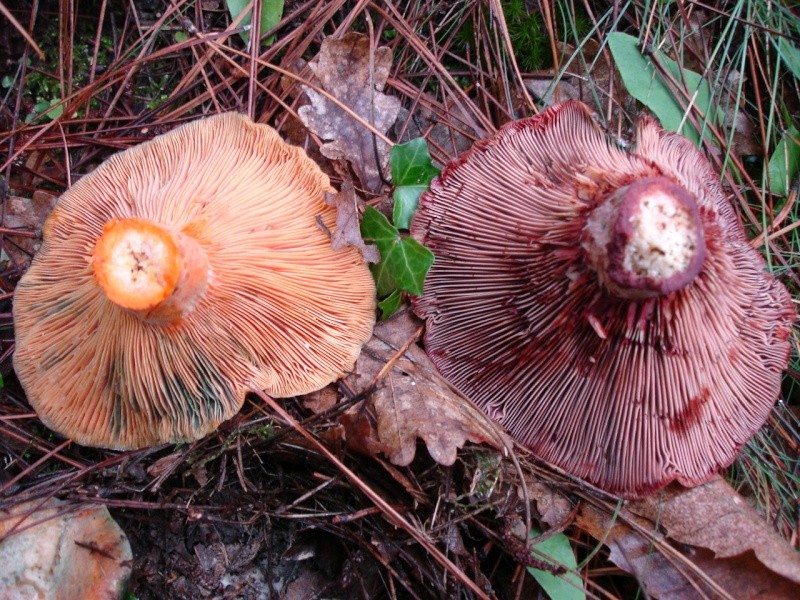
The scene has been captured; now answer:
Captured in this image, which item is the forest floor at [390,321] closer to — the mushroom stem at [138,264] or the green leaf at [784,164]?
the green leaf at [784,164]

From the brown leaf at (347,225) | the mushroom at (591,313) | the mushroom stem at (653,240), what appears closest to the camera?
the mushroom stem at (653,240)

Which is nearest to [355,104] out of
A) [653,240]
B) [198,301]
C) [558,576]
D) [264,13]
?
[264,13]

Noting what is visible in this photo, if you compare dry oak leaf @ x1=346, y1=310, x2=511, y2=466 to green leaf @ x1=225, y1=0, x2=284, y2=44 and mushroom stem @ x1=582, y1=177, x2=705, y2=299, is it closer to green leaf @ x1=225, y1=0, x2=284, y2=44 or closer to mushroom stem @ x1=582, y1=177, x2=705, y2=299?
mushroom stem @ x1=582, y1=177, x2=705, y2=299

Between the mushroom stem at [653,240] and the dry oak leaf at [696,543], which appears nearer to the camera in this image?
the mushroom stem at [653,240]

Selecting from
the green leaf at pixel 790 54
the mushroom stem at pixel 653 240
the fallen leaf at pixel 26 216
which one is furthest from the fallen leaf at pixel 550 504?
the fallen leaf at pixel 26 216

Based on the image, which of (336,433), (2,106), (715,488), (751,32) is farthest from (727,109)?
(2,106)
